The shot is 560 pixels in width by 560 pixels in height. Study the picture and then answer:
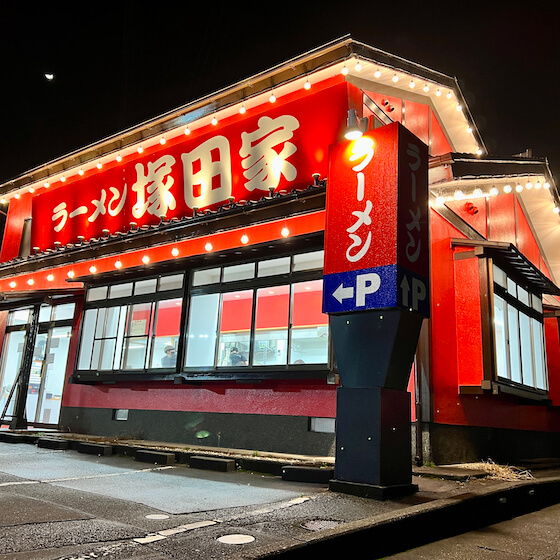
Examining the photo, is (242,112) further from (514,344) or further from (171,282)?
(514,344)

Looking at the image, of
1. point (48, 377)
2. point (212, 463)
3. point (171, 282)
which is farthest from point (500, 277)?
point (48, 377)

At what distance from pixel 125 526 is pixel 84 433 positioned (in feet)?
27.9

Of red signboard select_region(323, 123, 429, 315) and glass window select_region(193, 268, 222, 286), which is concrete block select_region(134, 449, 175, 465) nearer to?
glass window select_region(193, 268, 222, 286)

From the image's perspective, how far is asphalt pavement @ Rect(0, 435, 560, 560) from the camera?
350 cm

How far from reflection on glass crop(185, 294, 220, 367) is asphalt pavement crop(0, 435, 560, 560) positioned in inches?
93.2

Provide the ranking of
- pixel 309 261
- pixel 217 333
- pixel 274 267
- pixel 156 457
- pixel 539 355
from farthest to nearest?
1. pixel 539 355
2. pixel 217 333
3. pixel 274 267
4. pixel 309 261
5. pixel 156 457

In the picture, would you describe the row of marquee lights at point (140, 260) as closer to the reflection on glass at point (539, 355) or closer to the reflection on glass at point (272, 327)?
the reflection on glass at point (272, 327)

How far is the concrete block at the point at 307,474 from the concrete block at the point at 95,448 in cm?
357

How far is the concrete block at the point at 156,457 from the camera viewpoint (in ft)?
26.0

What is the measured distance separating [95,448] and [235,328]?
10.4 feet

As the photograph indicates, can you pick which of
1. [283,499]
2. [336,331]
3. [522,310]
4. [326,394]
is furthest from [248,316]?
[522,310]

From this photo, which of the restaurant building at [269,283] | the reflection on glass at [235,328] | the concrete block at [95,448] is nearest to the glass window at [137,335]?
the restaurant building at [269,283]

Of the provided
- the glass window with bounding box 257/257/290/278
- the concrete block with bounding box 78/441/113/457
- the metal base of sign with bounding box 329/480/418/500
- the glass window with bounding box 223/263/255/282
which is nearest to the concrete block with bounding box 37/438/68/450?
the concrete block with bounding box 78/441/113/457

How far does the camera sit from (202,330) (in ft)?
33.4
